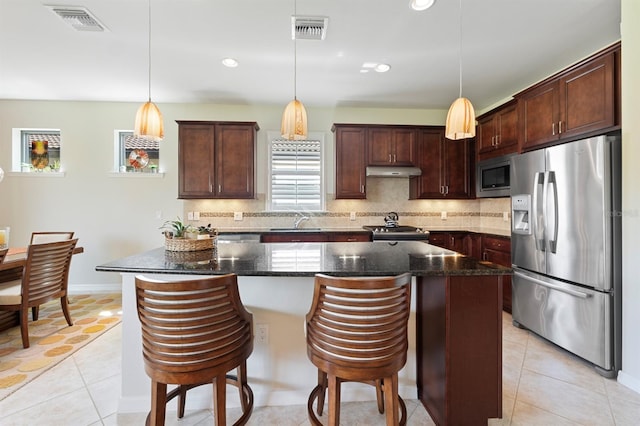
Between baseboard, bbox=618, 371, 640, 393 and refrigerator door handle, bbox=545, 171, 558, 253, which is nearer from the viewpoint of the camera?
baseboard, bbox=618, 371, 640, 393

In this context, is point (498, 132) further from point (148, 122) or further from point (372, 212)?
point (148, 122)

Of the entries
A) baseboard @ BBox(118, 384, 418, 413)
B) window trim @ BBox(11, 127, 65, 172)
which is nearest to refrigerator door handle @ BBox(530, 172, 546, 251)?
baseboard @ BBox(118, 384, 418, 413)

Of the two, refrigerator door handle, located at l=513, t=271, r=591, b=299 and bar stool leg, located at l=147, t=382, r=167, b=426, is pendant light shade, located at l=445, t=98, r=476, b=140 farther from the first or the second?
bar stool leg, located at l=147, t=382, r=167, b=426

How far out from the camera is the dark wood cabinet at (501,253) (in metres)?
3.30

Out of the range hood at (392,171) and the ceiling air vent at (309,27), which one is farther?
the range hood at (392,171)

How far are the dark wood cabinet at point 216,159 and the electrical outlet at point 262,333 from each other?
2.50 metres

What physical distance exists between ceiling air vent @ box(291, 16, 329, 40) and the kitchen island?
1851mm

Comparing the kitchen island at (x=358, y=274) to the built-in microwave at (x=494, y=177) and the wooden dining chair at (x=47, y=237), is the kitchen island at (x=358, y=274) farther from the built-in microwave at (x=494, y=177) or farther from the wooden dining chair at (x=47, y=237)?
the wooden dining chair at (x=47, y=237)

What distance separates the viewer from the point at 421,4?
221cm

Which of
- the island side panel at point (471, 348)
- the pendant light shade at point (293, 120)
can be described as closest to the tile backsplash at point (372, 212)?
the pendant light shade at point (293, 120)

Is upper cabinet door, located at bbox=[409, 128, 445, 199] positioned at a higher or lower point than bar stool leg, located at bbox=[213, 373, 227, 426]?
higher

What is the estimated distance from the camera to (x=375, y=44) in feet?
9.08

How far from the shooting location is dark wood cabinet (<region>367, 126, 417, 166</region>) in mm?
4223

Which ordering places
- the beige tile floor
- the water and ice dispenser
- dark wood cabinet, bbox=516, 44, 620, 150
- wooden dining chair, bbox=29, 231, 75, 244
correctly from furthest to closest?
wooden dining chair, bbox=29, 231, 75, 244
the water and ice dispenser
dark wood cabinet, bbox=516, 44, 620, 150
the beige tile floor
